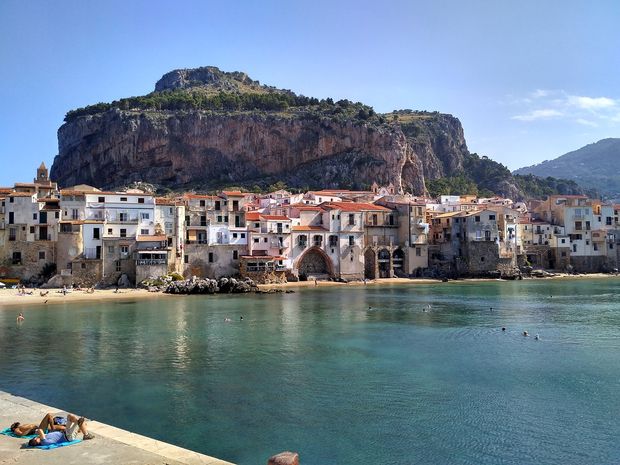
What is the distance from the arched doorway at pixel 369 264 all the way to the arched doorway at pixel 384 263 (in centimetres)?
122

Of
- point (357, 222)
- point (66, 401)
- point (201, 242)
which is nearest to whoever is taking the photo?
point (66, 401)

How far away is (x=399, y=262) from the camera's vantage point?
81.8 m

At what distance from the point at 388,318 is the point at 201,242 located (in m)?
30.8

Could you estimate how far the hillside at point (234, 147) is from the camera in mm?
134500

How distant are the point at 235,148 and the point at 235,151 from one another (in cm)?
72

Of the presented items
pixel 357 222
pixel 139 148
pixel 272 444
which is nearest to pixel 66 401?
pixel 272 444

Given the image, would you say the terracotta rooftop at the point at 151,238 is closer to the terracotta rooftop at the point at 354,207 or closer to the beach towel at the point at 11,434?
the terracotta rooftop at the point at 354,207

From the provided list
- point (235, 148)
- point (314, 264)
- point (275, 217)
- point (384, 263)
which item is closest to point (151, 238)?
point (275, 217)

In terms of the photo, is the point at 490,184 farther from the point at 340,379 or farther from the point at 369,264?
the point at 340,379

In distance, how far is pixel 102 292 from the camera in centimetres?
5872

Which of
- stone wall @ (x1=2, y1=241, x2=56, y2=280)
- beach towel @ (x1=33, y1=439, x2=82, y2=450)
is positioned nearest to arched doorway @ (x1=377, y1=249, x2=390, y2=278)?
stone wall @ (x1=2, y1=241, x2=56, y2=280)

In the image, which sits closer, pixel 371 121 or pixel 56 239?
pixel 56 239

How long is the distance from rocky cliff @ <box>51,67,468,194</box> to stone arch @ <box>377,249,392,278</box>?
167ft

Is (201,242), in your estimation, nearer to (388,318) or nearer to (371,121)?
(388,318)
